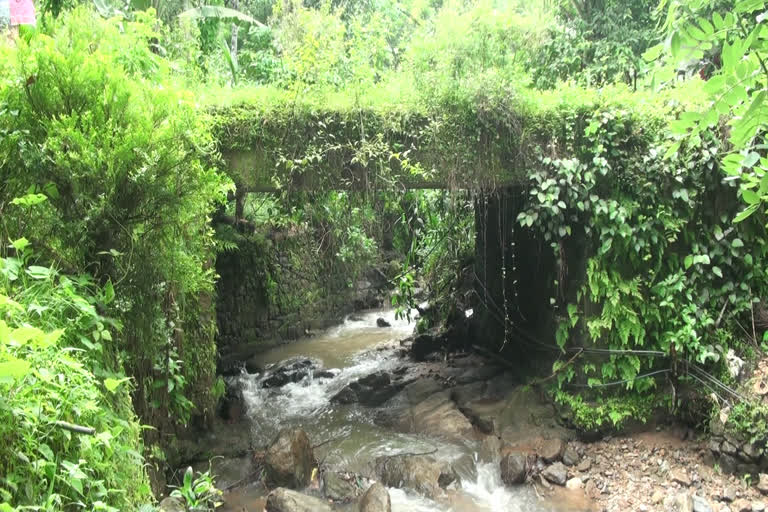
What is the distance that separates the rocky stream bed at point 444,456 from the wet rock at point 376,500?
13 mm

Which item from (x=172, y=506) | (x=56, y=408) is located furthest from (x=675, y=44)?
(x=172, y=506)

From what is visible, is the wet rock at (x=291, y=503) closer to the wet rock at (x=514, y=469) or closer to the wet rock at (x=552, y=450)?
the wet rock at (x=514, y=469)

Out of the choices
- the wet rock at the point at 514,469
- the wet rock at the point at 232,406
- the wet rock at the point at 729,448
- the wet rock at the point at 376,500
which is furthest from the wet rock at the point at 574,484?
the wet rock at the point at 232,406

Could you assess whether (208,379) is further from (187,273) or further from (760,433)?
(760,433)

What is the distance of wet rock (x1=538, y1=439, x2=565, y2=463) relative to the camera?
5.82 meters

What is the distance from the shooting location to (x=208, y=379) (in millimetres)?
5910

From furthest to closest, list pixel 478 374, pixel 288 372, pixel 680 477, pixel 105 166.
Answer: pixel 288 372
pixel 478 374
pixel 680 477
pixel 105 166

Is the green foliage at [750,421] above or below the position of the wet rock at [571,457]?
above

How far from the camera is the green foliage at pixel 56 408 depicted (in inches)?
73.3

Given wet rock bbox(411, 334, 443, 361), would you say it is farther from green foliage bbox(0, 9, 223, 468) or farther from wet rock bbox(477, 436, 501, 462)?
green foliage bbox(0, 9, 223, 468)

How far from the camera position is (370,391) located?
26.7ft

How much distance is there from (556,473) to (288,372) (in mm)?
5280

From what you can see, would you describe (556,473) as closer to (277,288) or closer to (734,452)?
(734,452)

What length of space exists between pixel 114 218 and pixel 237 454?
386 cm
